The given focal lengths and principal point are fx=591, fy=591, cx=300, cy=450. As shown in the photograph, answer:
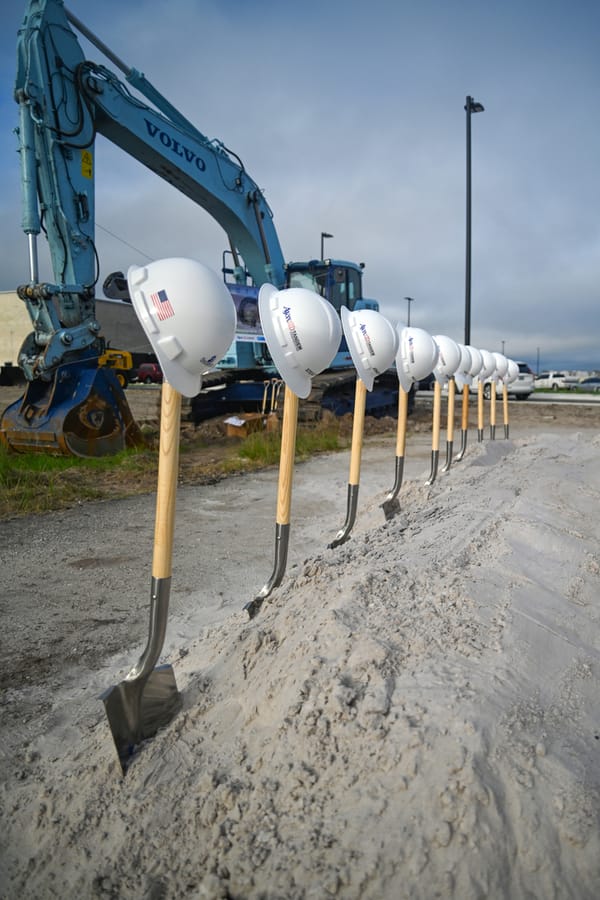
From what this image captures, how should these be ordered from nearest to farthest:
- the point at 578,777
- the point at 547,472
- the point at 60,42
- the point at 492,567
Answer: the point at 578,777
the point at 492,567
the point at 547,472
the point at 60,42

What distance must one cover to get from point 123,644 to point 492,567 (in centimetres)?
192

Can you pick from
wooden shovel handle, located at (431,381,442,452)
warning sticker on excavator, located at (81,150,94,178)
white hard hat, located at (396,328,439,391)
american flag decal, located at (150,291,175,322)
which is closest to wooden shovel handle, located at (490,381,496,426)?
wooden shovel handle, located at (431,381,442,452)

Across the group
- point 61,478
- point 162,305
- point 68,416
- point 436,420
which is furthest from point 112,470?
point 162,305

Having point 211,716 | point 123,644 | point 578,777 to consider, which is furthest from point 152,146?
point 578,777

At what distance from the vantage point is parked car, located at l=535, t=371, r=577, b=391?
38.7 metres

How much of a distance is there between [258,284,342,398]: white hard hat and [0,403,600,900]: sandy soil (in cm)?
103

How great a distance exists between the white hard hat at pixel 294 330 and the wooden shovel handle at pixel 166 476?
0.85 meters

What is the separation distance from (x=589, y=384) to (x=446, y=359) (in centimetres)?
3939

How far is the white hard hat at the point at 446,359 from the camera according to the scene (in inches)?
247

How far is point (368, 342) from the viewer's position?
13.4 feet

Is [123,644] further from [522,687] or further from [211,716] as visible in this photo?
[522,687]

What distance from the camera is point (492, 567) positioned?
9.48 feet

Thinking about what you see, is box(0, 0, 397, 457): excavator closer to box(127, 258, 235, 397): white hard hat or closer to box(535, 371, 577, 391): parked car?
box(127, 258, 235, 397): white hard hat

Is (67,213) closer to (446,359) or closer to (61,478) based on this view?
(61,478)
